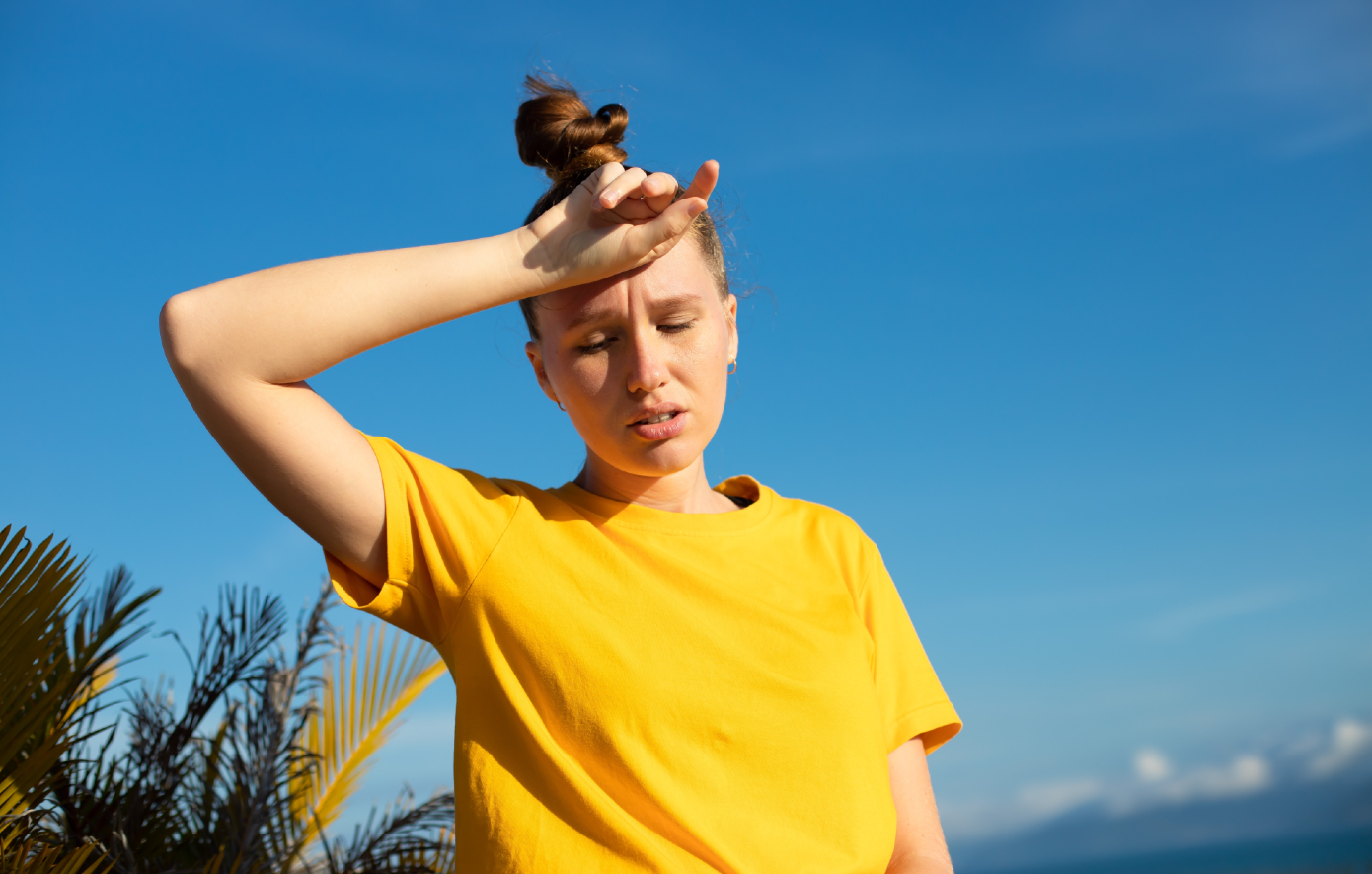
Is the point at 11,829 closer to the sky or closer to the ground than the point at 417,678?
closer to the ground

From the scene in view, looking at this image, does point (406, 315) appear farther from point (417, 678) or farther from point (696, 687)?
point (417, 678)

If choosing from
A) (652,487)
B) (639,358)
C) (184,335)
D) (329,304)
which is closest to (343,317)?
(329,304)

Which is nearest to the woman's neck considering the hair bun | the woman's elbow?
the hair bun

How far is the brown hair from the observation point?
1.87 meters

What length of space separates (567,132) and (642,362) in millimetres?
555

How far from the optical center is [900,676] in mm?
1868

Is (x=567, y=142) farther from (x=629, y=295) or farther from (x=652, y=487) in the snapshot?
(x=652, y=487)

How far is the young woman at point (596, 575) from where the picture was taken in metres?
1.41

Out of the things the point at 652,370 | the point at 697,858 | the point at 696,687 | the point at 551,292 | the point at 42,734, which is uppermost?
the point at 551,292

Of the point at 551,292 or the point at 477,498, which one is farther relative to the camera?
the point at 551,292

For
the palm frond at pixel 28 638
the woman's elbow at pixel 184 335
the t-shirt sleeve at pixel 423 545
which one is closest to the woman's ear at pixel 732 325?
the t-shirt sleeve at pixel 423 545

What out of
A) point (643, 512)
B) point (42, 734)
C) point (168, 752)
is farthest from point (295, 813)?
point (643, 512)

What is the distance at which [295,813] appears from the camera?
3.70 m

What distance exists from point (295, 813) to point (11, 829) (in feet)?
5.41
